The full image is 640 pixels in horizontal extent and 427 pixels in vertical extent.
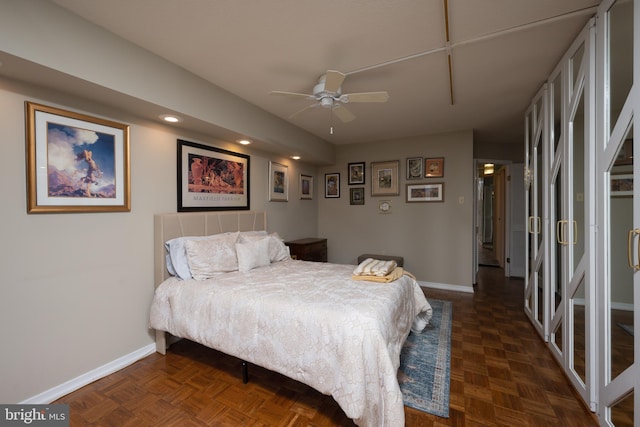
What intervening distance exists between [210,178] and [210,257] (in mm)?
1022

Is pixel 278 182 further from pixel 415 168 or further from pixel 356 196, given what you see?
pixel 415 168

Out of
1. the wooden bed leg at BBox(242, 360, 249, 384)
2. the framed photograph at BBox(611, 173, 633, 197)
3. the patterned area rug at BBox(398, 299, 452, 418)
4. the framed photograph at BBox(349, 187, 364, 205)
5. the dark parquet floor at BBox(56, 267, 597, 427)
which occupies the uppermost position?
the framed photograph at BBox(349, 187, 364, 205)

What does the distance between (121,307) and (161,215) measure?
84 centimetres

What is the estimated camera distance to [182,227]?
2672 millimetres

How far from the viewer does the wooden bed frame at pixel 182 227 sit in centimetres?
248

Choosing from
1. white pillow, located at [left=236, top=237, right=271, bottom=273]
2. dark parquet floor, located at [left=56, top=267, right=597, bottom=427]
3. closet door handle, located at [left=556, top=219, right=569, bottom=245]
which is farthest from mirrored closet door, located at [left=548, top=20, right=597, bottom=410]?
white pillow, located at [left=236, top=237, right=271, bottom=273]

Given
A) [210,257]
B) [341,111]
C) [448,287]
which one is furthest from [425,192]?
[210,257]

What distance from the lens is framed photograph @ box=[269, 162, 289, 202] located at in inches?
159

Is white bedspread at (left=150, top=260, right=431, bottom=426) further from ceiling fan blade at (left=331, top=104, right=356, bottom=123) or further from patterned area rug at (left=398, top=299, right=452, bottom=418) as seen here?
ceiling fan blade at (left=331, top=104, right=356, bottom=123)

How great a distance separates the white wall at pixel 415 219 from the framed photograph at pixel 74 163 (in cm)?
360

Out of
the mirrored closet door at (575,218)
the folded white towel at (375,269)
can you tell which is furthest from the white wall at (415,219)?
the folded white towel at (375,269)

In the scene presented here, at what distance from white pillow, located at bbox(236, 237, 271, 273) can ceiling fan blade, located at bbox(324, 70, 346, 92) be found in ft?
5.60

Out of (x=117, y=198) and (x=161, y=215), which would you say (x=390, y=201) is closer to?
(x=161, y=215)

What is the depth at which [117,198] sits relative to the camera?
2225 mm
